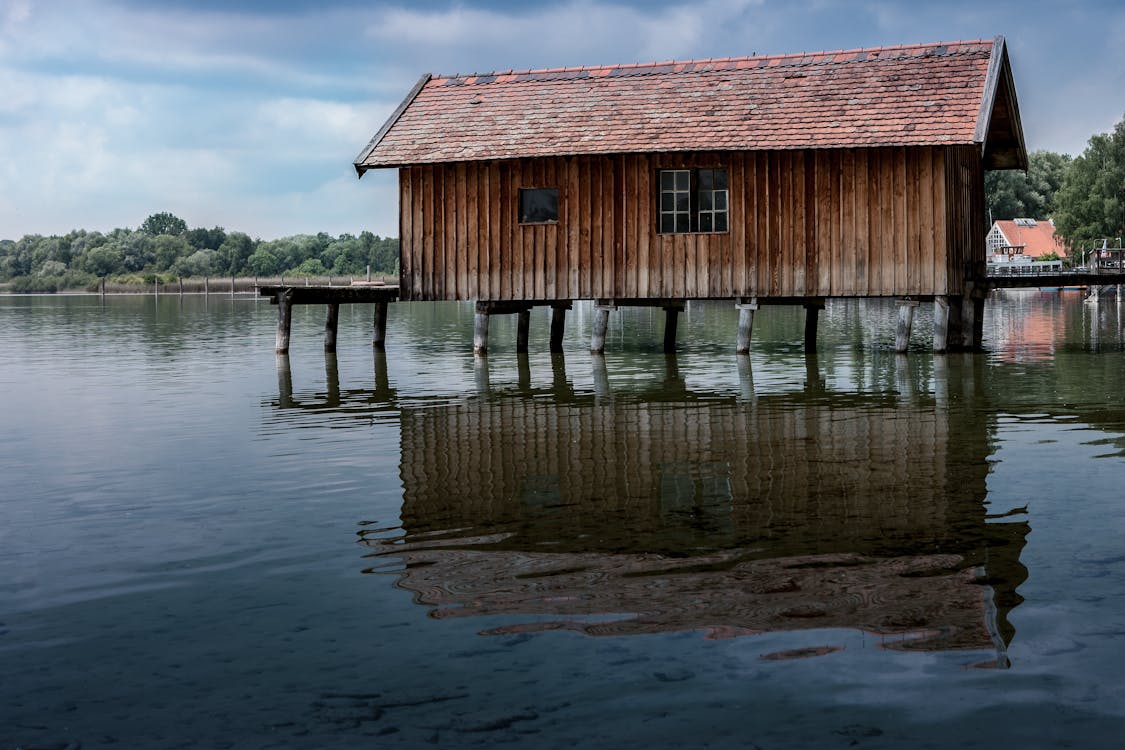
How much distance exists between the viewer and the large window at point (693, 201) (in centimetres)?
2631

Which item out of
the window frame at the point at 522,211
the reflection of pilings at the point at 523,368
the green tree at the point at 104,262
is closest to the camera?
the reflection of pilings at the point at 523,368

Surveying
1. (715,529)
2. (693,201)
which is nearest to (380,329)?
(693,201)

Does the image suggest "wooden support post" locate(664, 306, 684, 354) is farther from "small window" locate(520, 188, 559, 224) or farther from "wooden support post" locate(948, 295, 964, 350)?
"wooden support post" locate(948, 295, 964, 350)

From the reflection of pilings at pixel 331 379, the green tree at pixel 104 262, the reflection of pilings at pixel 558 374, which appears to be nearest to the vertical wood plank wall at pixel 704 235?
the reflection of pilings at pixel 558 374

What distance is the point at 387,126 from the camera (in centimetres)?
2856

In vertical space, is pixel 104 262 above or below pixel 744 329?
above

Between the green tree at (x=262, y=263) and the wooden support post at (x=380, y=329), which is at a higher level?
the green tree at (x=262, y=263)

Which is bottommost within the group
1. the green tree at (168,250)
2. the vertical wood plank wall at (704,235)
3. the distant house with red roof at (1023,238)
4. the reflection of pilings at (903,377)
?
the reflection of pilings at (903,377)

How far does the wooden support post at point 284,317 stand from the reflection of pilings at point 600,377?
674cm

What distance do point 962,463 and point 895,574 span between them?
4.82 meters

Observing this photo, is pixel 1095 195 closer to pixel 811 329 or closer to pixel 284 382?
pixel 811 329

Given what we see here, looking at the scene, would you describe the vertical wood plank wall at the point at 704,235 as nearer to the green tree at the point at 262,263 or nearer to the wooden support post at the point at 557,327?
the wooden support post at the point at 557,327

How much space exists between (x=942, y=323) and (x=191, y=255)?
152 meters

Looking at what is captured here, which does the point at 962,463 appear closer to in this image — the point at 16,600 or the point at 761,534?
the point at 761,534
